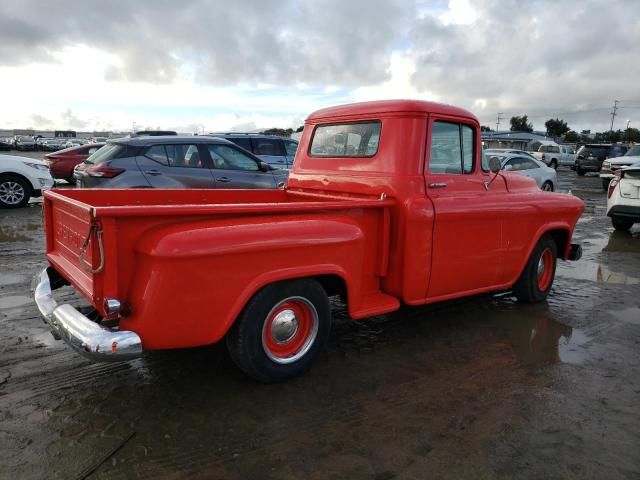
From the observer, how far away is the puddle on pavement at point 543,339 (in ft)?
13.4

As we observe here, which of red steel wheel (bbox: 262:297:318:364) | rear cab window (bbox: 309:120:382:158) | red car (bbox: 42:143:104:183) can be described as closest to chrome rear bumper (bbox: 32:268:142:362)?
red steel wheel (bbox: 262:297:318:364)

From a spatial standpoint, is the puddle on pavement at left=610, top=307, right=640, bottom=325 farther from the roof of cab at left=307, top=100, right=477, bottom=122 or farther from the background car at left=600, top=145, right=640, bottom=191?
the background car at left=600, top=145, right=640, bottom=191

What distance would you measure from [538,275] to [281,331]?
10.5 feet

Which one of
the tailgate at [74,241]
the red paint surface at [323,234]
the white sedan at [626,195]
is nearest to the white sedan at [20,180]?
the red paint surface at [323,234]

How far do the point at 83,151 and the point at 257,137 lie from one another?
237 inches

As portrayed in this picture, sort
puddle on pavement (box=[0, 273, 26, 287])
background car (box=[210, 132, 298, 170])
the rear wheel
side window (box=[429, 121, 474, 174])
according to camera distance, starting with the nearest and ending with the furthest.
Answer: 1. side window (box=[429, 121, 474, 174])
2. puddle on pavement (box=[0, 273, 26, 287])
3. background car (box=[210, 132, 298, 170])
4. the rear wheel

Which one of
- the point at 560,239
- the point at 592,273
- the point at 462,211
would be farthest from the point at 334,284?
the point at 592,273

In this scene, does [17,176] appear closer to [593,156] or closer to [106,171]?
[106,171]

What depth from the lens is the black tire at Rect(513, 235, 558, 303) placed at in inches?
204

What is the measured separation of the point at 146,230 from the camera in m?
2.89

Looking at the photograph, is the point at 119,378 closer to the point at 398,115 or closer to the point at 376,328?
the point at 376,328

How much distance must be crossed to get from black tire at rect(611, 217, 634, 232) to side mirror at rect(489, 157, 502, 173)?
273 inches

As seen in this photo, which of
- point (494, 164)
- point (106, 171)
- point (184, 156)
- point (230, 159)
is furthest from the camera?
point (230, 159)

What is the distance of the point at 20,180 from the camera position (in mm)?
10961
